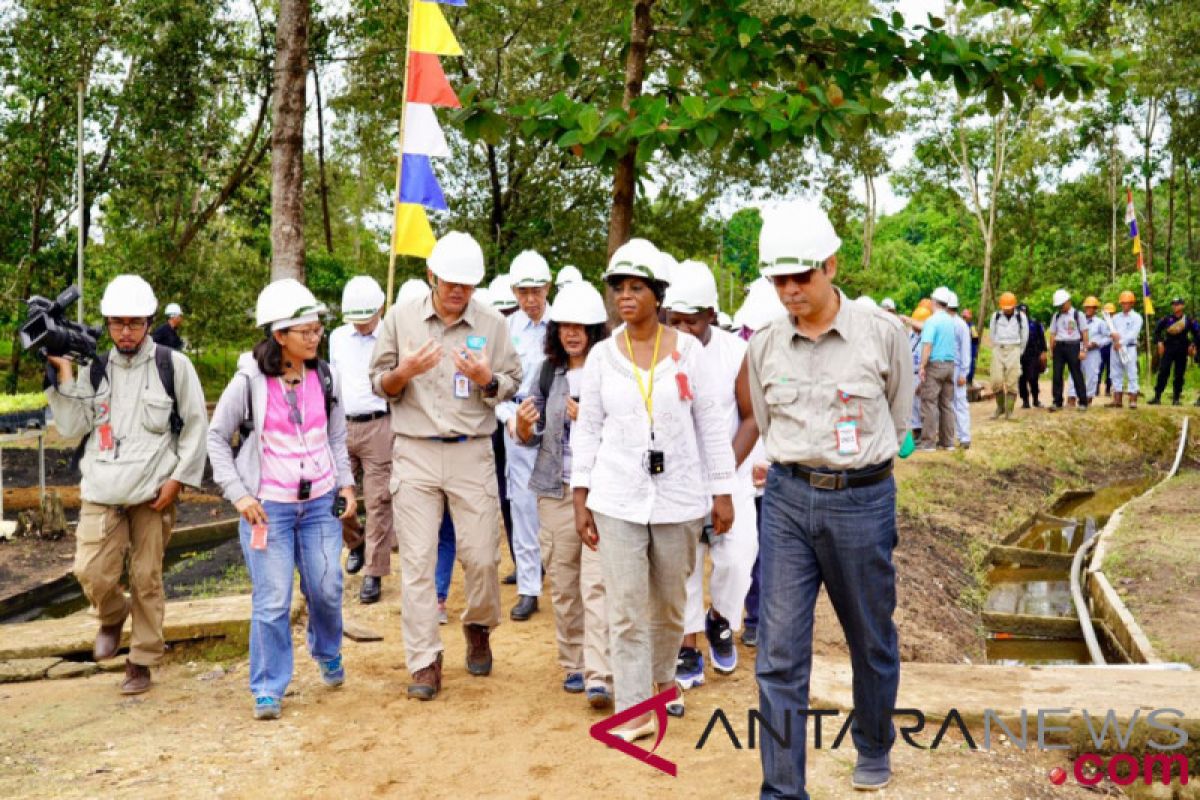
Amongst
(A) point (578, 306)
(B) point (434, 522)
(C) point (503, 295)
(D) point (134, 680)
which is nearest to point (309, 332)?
(B) point (434, 522)

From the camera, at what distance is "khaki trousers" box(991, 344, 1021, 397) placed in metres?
17.0

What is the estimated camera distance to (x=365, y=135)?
21.4 m

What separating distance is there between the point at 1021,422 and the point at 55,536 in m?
13.6

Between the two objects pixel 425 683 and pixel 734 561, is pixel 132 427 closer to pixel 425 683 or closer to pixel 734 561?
pixel 425 683

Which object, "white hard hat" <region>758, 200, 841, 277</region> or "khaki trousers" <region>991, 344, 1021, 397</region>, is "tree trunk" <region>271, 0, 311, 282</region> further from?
"khaki trousers" <region>991, 344, 1021, 397</region>

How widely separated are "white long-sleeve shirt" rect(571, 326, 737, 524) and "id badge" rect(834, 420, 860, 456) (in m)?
0.89

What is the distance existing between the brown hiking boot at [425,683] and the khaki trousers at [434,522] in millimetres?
37

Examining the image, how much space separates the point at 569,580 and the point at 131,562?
2.30 m

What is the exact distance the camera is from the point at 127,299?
5.60 m

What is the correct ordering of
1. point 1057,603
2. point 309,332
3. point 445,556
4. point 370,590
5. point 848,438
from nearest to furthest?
point 848,438 < point 309,332 < point 445,556 < point 370,590 < point 1057,603

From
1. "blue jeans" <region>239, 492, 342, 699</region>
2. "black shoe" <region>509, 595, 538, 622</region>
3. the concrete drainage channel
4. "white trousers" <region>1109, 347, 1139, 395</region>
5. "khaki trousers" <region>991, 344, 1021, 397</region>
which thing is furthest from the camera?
"white trousers" <region>1109, 347, 1139, 395</region>

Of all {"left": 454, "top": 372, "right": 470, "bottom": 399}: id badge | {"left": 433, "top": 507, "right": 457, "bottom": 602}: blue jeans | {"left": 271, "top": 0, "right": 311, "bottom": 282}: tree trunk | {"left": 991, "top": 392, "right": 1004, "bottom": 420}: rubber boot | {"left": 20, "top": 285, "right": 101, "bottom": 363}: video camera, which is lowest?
{"left": 433, "top": 507, "right": 457, "bottom": 602}: blue jeans

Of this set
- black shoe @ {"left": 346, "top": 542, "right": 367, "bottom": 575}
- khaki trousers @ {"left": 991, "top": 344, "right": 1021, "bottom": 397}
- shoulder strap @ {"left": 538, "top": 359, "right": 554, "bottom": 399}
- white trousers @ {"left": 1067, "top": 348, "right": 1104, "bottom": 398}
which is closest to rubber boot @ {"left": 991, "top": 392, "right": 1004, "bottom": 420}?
khaki trousers @ {"left": 991, "top": 344, "right": 1021, "bottom": 397}

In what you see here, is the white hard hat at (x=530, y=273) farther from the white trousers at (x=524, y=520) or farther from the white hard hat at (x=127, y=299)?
the white hard hat at (x=127, y=299)
